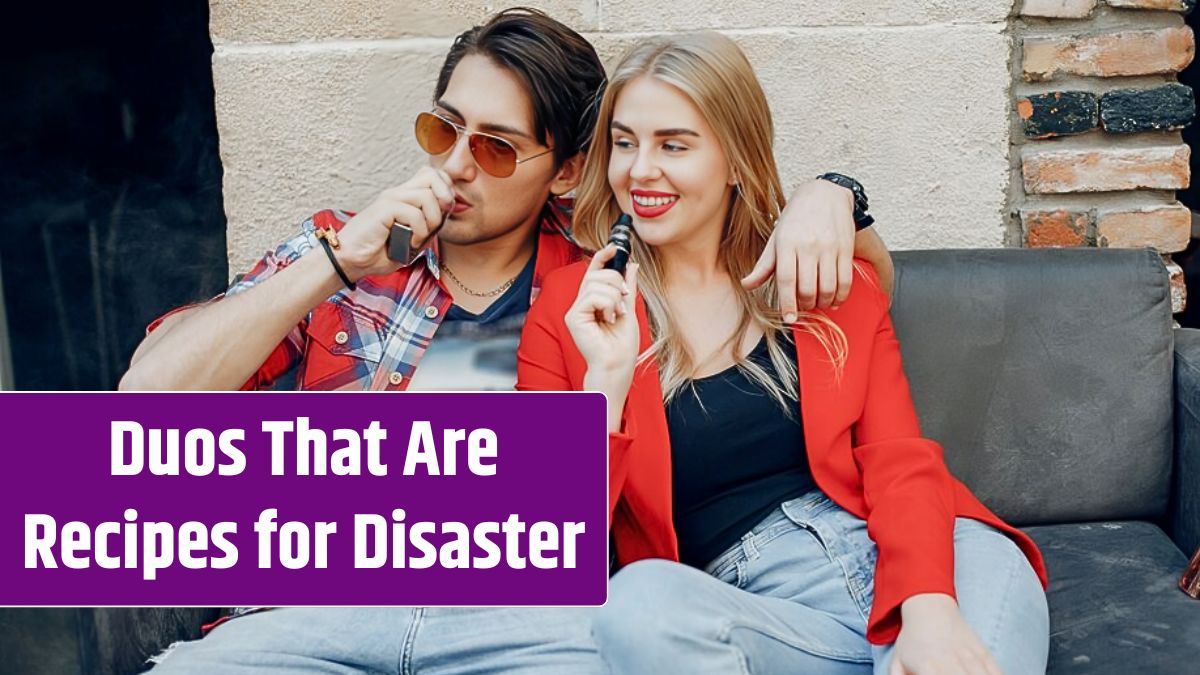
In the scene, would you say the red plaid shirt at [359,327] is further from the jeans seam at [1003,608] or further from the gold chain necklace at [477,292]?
the jeans seam at [1003,608]

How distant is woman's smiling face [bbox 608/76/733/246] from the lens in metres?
2.08

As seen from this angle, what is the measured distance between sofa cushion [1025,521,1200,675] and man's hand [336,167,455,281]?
1.13m

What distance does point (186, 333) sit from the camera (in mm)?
2045

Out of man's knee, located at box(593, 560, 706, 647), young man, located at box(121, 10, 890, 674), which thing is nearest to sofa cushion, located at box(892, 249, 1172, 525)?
young man, located at box(121, 10, 890, 674)

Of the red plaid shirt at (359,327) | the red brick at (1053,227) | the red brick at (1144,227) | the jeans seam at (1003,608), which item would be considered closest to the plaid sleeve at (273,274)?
the red plaid shirt at (359,327)

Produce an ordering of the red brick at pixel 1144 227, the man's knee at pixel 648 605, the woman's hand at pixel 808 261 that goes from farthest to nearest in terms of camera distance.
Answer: the red brick at pixel 1144 227 → the woman's hand at pixel 808 261 → the man's knee at pixel 648 605

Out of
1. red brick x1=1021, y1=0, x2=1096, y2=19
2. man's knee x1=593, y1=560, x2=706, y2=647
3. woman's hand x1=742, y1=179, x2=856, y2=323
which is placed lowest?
man's knee x1=593, y1=560, x2=706, y2=647

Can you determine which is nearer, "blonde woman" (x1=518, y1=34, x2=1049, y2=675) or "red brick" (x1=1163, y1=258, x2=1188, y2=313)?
"blonde woman" (x1=518, y1=34, x2=1049, y2=675)

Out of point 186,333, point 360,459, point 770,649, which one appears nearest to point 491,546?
point 360,459

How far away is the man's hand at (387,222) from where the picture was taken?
204 centimetres

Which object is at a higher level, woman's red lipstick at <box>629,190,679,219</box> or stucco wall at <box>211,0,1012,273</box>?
stucco wall at <box>211,0,1012,273</box>

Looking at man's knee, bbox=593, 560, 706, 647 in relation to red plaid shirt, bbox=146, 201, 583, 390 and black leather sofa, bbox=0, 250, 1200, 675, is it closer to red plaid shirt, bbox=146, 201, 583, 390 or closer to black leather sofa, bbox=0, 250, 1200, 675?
red plaid shirt, bbox=146, 201, 583, 390

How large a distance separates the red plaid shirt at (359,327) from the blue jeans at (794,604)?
62 centimetres

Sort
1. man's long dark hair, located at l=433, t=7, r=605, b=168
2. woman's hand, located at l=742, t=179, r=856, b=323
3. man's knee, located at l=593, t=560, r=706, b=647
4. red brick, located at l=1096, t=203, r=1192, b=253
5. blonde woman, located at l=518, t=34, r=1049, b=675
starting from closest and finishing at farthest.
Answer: man's knee, located at l=593, t=560, r=706, b=647 → blonde woman, located at l=518, t=34, r=1049, b=675 → woman's hand, located at l=742, t=179, r=856, b=323 → man's long dark hair, located at l=433, t=7, r=605, b=168 → red brick, located at l=1096, t=203, r=1192, b=253
